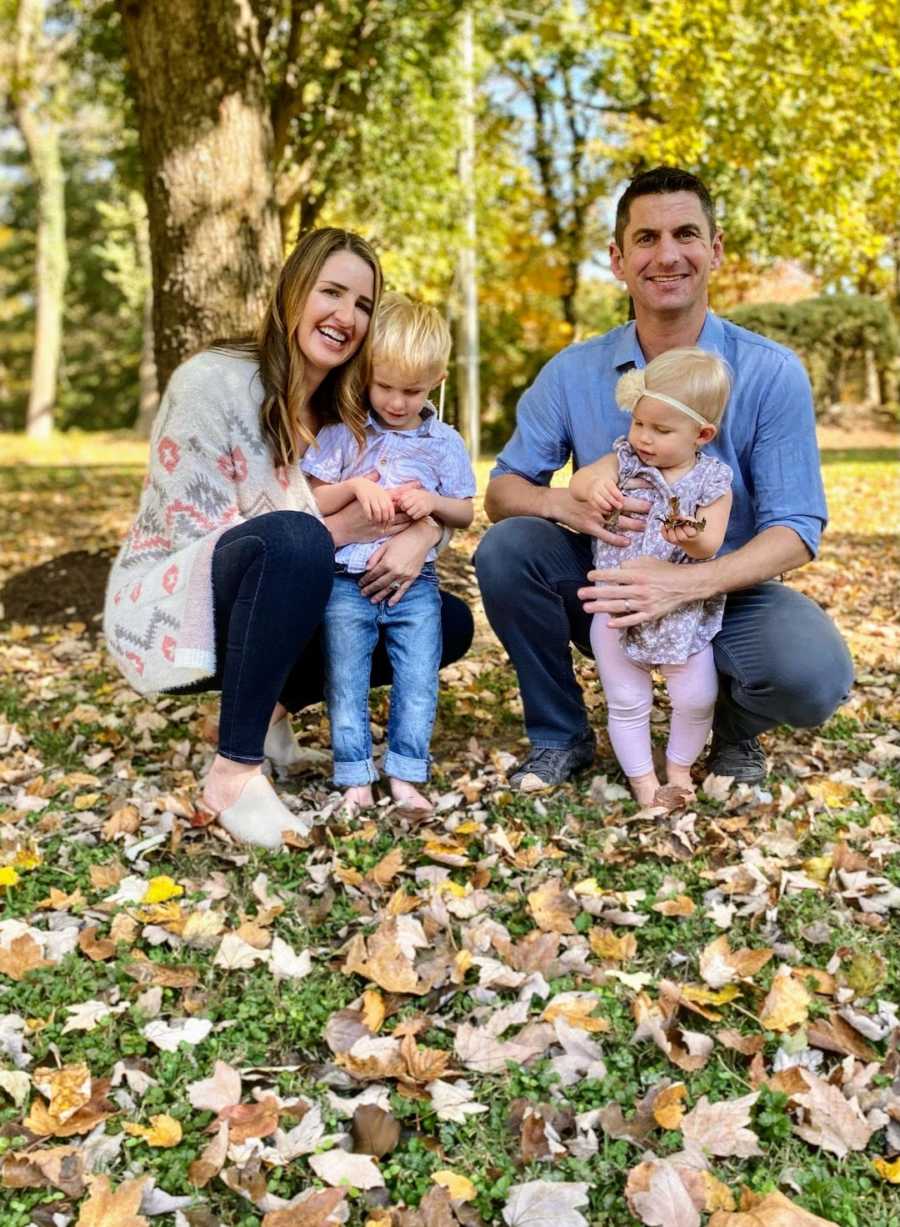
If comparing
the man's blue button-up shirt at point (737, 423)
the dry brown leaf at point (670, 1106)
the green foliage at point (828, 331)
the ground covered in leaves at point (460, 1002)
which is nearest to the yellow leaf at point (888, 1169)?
the ground covered in leaves at point (460, 1002)

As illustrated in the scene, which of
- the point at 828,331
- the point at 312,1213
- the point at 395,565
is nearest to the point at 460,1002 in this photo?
the point at 312,1213

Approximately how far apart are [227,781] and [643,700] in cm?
116

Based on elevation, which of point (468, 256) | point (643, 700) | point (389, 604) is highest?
point (468, 256)

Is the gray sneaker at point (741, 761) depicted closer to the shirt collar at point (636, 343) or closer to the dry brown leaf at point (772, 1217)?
the shirt collar at point (636, 343)

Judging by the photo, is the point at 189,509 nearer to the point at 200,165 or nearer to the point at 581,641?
the point at 581,641

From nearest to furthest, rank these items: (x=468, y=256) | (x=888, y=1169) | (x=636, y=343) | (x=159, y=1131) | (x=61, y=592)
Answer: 1. (x=888, y=1169)
2. (x=159, y=1131)
3. (x=636, y=343)
4. (x=61, y=592)
5. (x=468, y=256)

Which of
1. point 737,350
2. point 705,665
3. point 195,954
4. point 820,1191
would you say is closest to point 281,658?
point 195,954

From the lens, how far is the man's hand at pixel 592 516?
10.3ft

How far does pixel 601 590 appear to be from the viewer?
3.08 m

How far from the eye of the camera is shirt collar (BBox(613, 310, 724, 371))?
327cm

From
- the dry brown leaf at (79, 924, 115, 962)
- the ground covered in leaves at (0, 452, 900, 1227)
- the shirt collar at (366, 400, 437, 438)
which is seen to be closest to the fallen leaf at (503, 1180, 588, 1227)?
the ground covered in leaves at (0, 452, 900, 1227)

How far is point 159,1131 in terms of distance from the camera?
205cm

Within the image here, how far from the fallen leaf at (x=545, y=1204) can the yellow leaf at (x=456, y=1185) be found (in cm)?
6

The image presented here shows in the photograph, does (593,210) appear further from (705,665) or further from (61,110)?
(705,665)
